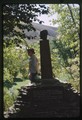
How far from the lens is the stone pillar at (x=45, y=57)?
3395 millimetres

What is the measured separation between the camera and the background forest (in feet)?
10.9

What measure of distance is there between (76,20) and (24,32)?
1.84ft

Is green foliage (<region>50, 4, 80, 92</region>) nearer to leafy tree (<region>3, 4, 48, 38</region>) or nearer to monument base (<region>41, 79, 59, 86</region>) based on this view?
monument base (<region>41, 79, 59, 86</region>)

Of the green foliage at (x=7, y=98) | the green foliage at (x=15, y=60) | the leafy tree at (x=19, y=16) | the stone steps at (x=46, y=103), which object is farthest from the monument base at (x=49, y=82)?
the leafy tree at (x=19, y=16)

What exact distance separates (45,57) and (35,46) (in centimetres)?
16

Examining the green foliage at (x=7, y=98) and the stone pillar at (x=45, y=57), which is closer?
the green foliage at (x=7, y=98)

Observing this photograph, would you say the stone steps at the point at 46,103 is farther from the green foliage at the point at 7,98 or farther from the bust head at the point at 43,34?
the bust head at the point at 43,34

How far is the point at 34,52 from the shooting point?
11.2 ft

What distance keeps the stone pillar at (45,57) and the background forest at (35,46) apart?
0.05 meters

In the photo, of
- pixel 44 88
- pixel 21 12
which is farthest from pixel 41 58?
pixel 21 12

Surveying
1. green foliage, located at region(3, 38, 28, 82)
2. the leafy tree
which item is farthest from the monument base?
the leafy tree

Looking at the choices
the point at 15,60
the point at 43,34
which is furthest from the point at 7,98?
the point at 43,34

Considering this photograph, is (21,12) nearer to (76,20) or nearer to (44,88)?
(76,20)

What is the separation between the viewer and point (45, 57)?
3416 millimetres
